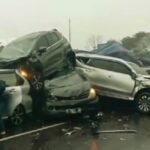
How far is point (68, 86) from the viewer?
17.0 metres

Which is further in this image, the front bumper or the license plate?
the license plate

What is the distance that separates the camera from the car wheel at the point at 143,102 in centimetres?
1930

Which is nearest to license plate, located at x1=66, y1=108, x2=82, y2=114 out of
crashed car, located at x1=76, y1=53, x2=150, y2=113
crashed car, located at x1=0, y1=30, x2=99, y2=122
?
crashed car, located at x1=0, y1=30, x2=99, y2=122

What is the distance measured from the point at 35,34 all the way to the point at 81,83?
327 centimetres

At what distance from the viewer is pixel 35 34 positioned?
19.8 m

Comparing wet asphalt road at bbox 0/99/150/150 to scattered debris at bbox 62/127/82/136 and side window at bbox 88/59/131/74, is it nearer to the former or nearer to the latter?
scattered debris at bbox 62/127/82/136

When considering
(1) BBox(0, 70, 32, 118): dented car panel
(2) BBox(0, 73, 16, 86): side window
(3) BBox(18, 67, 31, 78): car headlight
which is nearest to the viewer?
(1) BBox(0, 70, 32, 118): dented car panel

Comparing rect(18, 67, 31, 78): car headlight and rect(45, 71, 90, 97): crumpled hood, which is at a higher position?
rect(18, 67, 31, 78): car headlight

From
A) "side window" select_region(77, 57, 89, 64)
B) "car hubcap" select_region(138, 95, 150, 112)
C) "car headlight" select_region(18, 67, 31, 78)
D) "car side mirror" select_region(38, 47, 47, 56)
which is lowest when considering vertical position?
"car hubcap" select_region(138, 95, 150, 112)

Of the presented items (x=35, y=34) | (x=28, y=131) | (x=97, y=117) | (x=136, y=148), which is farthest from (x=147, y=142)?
(x=35, y=34)

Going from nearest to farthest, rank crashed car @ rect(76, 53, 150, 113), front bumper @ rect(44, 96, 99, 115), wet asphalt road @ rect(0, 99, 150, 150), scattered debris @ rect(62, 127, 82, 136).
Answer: wet asphalt road @ rect(0, 99, 150, 150)
scattered debris @ rect(62, 127, 82, 136)
front bumper @ rect(44, 96, 99, 115)
crashed car @ rect(76, 53, 150, 113)

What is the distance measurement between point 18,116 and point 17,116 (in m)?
0.04

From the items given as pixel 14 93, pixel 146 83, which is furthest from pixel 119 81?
pixel 14 93

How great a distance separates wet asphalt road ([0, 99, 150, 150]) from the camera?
1241 cm
